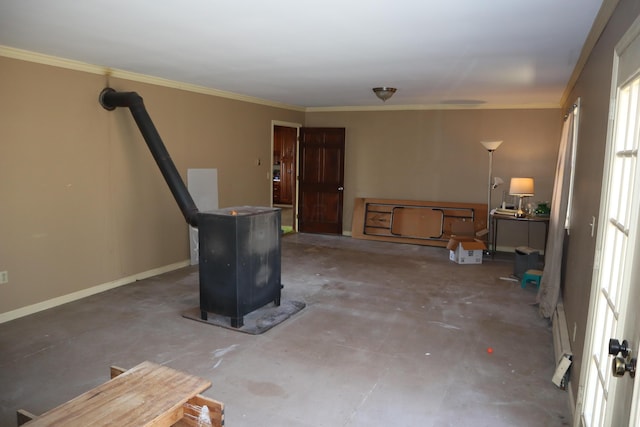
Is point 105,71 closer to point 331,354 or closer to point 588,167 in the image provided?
point 331,354

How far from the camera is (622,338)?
153cm

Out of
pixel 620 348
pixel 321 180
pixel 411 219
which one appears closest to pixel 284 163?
pixel 321 180

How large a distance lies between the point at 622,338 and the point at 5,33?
443 cm

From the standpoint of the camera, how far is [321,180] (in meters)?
8.60

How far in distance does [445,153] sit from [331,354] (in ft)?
17.3

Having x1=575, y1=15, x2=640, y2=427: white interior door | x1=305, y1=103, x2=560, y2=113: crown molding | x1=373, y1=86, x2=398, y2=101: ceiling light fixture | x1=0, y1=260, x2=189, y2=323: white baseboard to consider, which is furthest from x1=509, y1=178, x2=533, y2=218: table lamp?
x1=0, y1=260, x2=189, y2=323: white baseboard

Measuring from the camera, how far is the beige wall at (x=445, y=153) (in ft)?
23.4

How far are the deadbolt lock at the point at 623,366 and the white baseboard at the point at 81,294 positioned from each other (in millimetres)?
4662

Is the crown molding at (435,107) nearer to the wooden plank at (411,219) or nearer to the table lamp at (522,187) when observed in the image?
the table lamp at (522,187)

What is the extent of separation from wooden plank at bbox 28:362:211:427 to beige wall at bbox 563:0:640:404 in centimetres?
226

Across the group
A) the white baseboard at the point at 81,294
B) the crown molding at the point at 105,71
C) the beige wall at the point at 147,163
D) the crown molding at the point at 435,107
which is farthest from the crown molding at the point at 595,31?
the white baseboard at the point at 81,294

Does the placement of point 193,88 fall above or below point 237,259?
above

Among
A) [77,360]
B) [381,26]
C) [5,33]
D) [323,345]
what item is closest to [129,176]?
[5,33]

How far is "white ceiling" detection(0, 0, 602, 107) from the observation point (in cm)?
271
